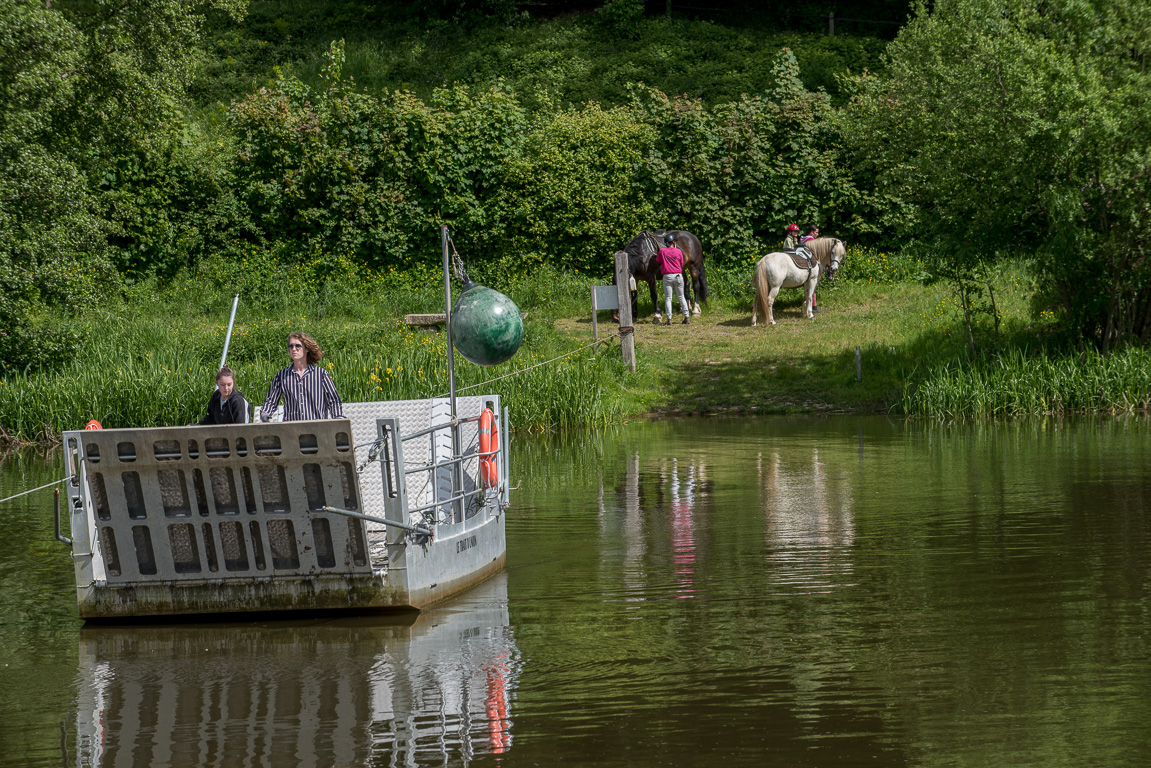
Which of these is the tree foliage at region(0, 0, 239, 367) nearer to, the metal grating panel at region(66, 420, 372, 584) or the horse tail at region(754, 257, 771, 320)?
the horse tail at region(754, 257, 771, 320)

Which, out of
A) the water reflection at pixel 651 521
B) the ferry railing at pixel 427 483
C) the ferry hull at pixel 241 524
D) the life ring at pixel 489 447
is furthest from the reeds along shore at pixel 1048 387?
the ferry hull at pixel 241 524

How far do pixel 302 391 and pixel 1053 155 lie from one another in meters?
14.4

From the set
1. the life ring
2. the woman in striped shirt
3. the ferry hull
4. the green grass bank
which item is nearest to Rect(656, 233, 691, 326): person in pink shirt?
the green grass bank

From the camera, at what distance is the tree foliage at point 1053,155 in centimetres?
1948

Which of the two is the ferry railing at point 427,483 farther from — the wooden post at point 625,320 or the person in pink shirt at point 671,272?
the person in pink shirt at point 671,272

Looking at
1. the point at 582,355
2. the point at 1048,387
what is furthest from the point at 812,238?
the point at 1048,387

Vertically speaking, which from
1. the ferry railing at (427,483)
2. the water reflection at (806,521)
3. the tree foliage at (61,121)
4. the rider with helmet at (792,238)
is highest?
the tree foliage at (61,121)

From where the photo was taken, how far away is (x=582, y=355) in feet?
79.7

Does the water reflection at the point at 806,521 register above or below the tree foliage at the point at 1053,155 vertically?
below

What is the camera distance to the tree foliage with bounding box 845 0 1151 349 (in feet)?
63.9

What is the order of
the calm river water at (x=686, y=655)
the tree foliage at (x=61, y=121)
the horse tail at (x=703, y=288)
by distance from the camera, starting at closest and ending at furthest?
the calm river water at (x=686, y=655) → the tree foliage at (x=61, y=121) → the horse tail at (x=703, y=288)

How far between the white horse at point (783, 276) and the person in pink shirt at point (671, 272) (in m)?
1.56

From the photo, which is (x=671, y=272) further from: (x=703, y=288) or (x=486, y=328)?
(x=486, y=328)

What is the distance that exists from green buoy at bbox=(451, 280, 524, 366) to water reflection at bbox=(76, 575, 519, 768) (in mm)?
1963
